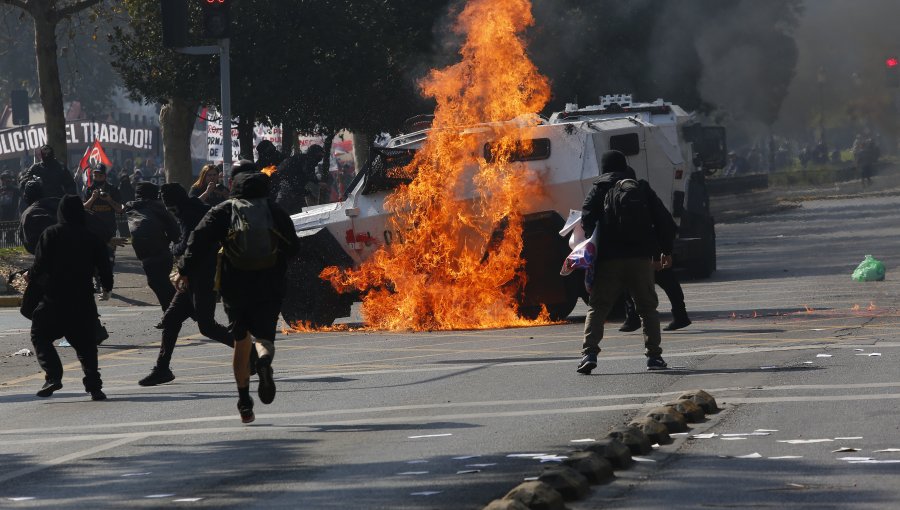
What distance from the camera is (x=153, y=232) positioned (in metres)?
15.1

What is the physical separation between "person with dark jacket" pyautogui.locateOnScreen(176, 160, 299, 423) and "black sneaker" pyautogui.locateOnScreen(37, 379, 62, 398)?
2.85 meters

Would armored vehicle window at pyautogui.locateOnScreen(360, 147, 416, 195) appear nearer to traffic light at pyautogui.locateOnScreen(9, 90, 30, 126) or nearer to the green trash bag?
the green trash bag

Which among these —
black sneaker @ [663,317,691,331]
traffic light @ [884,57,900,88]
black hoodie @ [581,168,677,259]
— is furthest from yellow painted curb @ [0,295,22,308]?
traffic light @ [884,57,900,88]

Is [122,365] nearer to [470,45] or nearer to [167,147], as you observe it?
[470,45]

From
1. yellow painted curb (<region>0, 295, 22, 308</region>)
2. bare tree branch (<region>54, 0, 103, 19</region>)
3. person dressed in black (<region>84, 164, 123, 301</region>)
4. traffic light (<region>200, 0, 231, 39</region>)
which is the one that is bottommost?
yellow painted curb (<region>0, 295, 22, 308</region>)

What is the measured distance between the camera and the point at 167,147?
32531mm

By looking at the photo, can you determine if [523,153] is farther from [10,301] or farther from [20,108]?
[20,108]

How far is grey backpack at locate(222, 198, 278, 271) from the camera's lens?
9844 millimetres

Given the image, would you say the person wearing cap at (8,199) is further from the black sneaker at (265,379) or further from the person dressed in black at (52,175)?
the black sneaker at (265,379)

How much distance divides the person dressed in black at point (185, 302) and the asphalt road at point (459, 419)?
0.87 ft

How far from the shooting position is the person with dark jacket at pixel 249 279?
991cm

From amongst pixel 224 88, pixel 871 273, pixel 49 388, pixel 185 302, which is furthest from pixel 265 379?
pixel 871 273

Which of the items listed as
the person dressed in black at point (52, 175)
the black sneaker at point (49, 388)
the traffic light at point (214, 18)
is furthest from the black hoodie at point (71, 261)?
the person dressed in black at point (52, 175)

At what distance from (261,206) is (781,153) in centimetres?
7907
